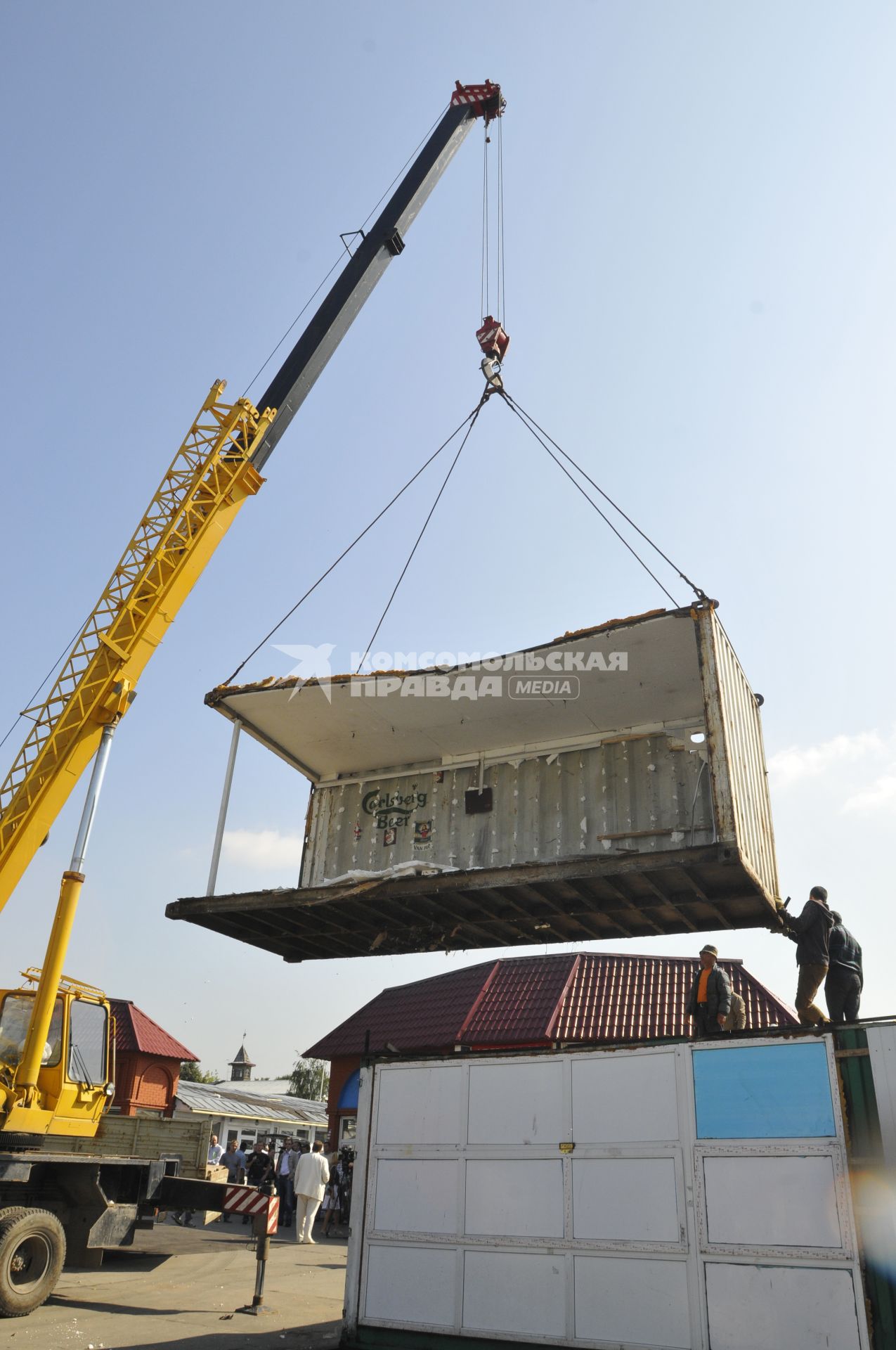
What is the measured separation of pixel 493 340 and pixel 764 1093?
11.3 meters

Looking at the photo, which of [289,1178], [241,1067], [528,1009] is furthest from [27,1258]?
[241,1067]

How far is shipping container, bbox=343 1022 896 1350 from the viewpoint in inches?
222

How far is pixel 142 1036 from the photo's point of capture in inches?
1033

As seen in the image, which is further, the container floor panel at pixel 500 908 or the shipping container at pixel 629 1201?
the container floor panel at pixel 500 908

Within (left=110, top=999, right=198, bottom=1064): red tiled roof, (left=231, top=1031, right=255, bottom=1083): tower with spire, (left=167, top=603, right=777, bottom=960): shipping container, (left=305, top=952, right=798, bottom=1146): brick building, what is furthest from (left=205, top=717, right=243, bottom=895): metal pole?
(left=231, top=1031, right=255, bottom=1083): tower with spire

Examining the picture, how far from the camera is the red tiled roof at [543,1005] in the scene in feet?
63.0

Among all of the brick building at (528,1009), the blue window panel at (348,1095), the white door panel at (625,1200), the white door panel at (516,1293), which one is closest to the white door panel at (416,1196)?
the white door panel at (516,1293)

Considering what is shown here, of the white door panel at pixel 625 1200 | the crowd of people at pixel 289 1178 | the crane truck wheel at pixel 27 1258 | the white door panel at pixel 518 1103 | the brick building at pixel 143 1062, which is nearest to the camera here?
the white door panel at pixel 625 1200

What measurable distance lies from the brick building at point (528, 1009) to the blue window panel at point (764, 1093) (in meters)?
11.9

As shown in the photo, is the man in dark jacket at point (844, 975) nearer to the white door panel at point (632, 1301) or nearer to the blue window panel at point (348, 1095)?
the white door panel at point (632, 1301)

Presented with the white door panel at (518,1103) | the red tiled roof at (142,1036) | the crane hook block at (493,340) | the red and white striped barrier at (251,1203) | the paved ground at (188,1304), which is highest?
the crane hook block at (493,340)

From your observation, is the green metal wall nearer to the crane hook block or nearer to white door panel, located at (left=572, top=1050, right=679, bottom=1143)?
white door panel, located at (left=572, top=1050, right=679, bottom=1143)

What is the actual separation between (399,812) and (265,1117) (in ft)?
112

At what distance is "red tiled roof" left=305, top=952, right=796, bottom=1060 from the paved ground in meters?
6.50
